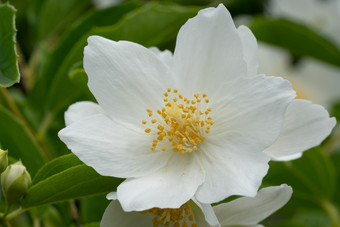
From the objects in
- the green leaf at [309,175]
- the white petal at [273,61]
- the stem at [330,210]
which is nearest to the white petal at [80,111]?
the green leaf at [309,175]

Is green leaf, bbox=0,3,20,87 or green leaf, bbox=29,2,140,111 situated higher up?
green leaf, bbox=0,3,20,87

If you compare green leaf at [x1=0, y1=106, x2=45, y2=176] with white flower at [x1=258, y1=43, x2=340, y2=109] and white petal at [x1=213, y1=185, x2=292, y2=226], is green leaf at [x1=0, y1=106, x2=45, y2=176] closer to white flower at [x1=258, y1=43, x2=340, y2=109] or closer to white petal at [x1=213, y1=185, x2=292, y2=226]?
white petal at [x1=213, y1=185, x2=292, y2=226]

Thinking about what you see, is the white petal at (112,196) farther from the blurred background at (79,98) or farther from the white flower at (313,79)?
the white flower at (313,79)

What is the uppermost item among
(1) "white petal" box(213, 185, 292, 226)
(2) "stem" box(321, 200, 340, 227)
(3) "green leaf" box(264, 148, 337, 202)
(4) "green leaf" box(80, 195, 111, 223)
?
(1) "white petal" box(213, 185, 292, 226)

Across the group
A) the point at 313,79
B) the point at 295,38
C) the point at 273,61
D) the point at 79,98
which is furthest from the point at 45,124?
the point at 313,79

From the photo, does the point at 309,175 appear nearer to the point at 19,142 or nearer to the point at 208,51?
the point at 208,51

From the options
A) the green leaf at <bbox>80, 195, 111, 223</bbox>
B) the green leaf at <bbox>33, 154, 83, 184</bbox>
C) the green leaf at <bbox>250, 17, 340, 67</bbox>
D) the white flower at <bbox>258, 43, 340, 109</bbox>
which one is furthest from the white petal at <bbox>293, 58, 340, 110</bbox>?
the green leaf at <bbox>33, 154, 83, 184</bbox>
